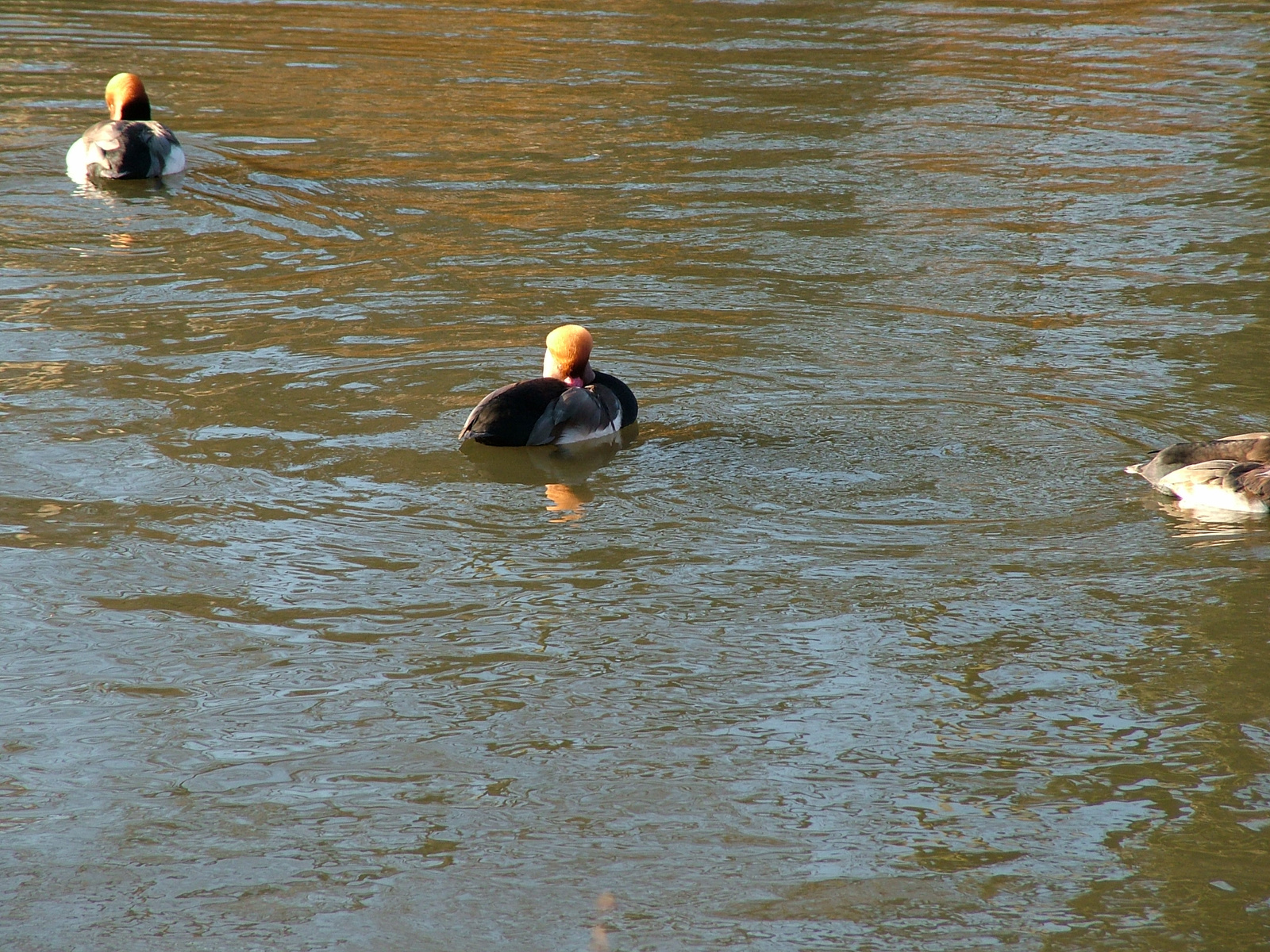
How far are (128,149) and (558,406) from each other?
6441 mm

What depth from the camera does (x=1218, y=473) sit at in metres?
6.80

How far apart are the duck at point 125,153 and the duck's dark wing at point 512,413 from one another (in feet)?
20.2

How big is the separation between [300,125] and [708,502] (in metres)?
9.27

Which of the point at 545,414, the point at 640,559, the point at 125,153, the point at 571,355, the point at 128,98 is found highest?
the point at 128,98

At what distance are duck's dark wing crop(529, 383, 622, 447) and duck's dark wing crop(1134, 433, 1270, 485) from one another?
260cm

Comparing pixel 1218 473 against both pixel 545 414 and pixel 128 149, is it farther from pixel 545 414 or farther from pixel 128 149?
pixel 128 149

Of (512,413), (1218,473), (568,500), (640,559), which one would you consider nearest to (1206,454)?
(1218,473)

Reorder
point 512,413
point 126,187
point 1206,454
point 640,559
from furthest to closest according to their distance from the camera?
point 126,187 → point 512,413 → point 1206,454 → point 640,559

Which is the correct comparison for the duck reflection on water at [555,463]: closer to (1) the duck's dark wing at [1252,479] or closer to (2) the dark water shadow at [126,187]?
(1) the duck's dark wing at [1252,479]

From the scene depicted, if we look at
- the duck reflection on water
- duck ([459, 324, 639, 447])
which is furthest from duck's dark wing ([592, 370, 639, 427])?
the duck reflection on water

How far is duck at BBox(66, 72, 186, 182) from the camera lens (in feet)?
40.3

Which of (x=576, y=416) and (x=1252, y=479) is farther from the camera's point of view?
(x=576, y=416)

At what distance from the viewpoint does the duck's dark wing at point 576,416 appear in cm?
746

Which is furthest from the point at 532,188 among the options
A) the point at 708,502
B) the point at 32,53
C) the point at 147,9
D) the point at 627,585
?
the point at 147,9
